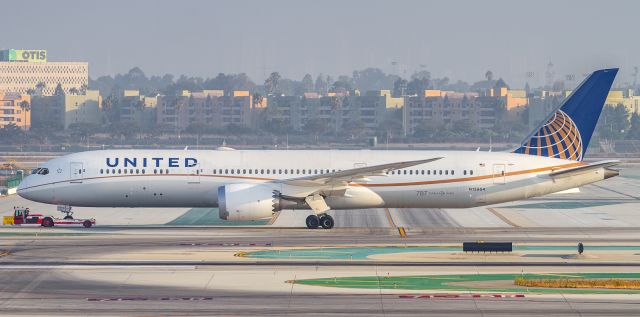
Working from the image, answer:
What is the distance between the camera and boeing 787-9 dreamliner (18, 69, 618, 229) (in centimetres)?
6638

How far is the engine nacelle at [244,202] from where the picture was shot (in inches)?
2552

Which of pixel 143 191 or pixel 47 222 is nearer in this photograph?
pixel 143 191

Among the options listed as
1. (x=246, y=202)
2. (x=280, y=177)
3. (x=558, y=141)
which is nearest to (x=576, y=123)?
(x=558, y=141)

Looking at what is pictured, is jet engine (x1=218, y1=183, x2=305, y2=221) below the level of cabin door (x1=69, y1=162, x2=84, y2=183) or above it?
below

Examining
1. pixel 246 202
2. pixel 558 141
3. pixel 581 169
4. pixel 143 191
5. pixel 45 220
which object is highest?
pixel 558 141

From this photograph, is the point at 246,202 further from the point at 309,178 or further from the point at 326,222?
the point at 326,222

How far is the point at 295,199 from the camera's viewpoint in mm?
66312

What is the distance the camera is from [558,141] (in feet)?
231

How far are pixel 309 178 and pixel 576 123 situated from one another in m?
16.7

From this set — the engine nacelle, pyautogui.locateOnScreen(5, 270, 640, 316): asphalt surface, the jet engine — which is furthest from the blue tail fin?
pyautogui.locateOnScreen(5, 270, 640, 316): asphalt surface

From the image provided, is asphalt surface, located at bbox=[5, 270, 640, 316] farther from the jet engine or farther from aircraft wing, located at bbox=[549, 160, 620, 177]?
aircraft wing, located at bbox=[549, 160, 620, 177]

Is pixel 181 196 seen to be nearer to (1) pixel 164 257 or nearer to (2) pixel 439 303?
(1) pixel 164 257

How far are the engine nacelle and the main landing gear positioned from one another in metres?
2.82

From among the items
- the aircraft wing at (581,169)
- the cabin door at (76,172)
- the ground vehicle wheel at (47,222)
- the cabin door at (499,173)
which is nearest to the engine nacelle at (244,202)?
the cabin door at (76,172)
